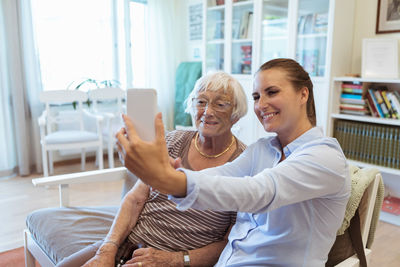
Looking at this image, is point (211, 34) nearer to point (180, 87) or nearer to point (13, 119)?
point (180, 87)

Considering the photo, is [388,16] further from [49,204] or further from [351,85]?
[49,204]

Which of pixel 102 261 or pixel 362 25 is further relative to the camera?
pixel 362 25

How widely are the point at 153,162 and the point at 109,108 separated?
397 centimetres

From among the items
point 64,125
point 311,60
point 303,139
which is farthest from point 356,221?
point 64,125

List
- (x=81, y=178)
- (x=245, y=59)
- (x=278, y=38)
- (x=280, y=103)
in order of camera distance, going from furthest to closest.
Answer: (x=245, y=59) < (x=278, y=38) < (x=81, y=178) < (x=280, y=103)

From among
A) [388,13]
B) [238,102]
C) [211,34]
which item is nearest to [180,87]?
[211,34]

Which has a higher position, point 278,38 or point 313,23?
point 313,23

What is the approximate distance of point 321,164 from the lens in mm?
799

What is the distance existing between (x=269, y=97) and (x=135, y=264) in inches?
27.2

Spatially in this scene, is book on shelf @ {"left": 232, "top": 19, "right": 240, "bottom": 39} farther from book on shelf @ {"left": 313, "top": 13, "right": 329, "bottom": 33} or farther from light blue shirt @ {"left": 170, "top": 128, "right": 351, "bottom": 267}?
light blue shirt @ {"left": 170, "top": 128, "right": 351, "bottom": 267}

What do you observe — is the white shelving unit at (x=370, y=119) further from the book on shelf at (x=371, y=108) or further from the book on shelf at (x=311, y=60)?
the book on shelf at (x=311, y=60)

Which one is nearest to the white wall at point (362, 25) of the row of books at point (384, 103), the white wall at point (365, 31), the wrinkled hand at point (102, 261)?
the white wall at point (365, 31)

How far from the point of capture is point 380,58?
2.85 m

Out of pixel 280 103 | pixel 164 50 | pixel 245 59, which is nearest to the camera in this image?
pixel 280 103
